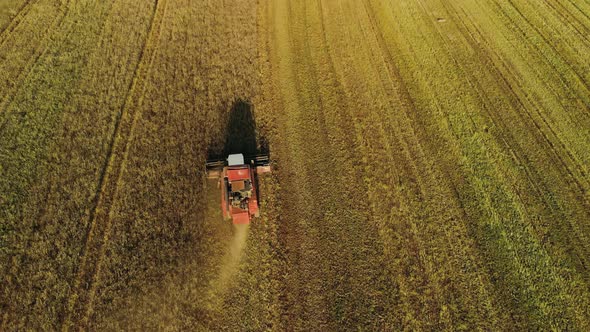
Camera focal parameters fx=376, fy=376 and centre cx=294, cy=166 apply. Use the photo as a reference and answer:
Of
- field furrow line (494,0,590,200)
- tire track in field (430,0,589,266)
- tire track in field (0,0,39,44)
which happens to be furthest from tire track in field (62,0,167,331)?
field furrow line (494,0,590,200)

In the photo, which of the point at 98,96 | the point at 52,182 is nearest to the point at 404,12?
the point at 98,96

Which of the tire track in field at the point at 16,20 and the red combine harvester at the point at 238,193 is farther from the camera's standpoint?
the tire track in field at the point at 16,20

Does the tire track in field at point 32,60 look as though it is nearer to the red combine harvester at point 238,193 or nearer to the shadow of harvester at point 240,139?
the shadow of harvester at point 240,139

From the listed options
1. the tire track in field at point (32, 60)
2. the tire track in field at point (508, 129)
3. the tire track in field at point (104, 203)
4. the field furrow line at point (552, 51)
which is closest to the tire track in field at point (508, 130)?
the tire track in field at point (508, 129)

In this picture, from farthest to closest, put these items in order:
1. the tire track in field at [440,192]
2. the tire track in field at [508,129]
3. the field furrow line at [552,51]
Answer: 1. the field furrow line at [552,51]
2. the tire track in field at [508,129]
3. the tire track in field at [440,192]

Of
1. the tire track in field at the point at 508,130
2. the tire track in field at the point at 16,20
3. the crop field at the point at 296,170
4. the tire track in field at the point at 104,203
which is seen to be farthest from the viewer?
the tire track in field at the point at 16,20

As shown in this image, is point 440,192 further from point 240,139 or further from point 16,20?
point 16,20

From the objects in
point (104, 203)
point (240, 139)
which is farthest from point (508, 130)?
point (104, 203)

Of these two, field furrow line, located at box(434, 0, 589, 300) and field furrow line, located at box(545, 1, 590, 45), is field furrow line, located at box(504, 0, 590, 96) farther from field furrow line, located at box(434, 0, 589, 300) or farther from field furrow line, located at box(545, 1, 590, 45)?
field furrow line, located at box(434, 0, 589, 300)
